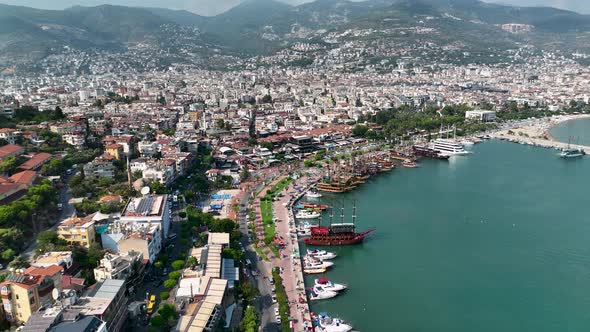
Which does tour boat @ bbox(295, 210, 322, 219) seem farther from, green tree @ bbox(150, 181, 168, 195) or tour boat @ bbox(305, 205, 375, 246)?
green tree @ bbox(150, 181, 168, 195)

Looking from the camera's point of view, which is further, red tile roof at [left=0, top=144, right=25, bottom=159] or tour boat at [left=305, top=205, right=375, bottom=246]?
red tile roof at [left=0, top=144, right=25, bottom=159]

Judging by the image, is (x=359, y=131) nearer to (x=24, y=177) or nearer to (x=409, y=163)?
(x=409, y=163)

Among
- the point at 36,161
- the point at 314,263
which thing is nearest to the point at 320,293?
the point at 314,263

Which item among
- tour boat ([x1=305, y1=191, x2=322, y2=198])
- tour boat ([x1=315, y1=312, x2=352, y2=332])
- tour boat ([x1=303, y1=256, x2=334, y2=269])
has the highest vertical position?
tour boat ([x1=305, y1=191, x2=322, y2=198])

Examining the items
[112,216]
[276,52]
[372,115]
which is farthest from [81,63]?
[112,216]

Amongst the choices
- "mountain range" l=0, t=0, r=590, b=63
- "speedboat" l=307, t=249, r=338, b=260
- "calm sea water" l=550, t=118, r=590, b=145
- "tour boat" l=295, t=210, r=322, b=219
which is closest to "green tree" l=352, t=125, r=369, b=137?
"calm sea water" l=550, t=118, r=590, b=145

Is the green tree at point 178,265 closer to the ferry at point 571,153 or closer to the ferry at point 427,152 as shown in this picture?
the ferry at point 427,152

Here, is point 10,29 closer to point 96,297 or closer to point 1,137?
point 1,137
